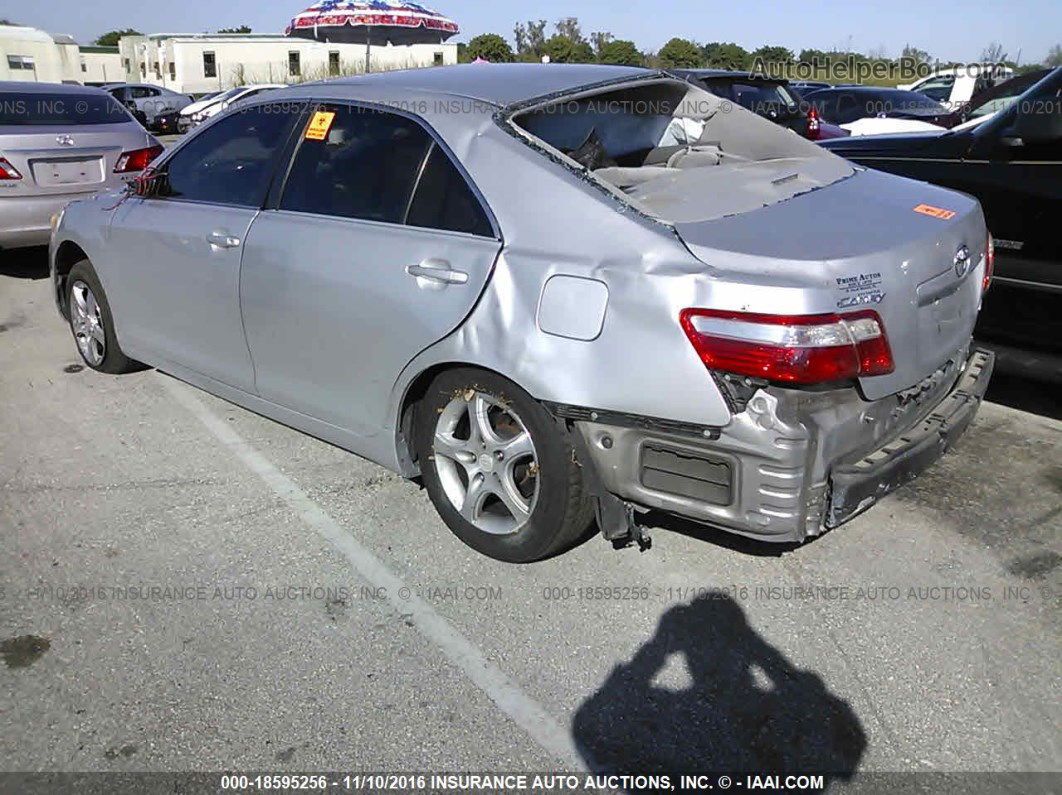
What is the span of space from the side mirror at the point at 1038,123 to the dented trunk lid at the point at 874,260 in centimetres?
102

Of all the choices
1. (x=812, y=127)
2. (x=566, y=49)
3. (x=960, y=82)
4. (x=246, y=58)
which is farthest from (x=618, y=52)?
(x=812, y=127)

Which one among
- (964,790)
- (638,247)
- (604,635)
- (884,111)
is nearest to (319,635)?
(604,635)

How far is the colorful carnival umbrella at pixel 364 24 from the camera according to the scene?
1788 centimetres

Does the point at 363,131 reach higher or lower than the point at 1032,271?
higher

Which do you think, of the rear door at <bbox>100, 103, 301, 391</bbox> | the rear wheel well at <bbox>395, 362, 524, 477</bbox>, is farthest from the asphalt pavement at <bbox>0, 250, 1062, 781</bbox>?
the rear door at <bbox>100, 103, 301, 391</bbox>

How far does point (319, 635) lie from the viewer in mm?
2924

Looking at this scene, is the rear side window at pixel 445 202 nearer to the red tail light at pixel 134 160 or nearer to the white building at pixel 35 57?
the red tail light at pixel 134 160

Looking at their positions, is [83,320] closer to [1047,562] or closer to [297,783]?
[297,783]

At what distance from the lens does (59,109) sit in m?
7.80

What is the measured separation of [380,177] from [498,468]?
122 centimetres

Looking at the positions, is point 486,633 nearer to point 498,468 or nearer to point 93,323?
point 498,468

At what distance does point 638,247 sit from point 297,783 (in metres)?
1.76

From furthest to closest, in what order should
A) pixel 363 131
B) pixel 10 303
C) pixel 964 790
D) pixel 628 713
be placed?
1. pixel 10 303
2. pixel 363 131
3. pixel 628 713
4. pixel 964 790

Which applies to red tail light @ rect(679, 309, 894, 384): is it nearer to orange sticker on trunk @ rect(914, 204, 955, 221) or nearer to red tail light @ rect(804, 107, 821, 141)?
orange sticker on trunk @ rect(914, 204, 955, 221)
